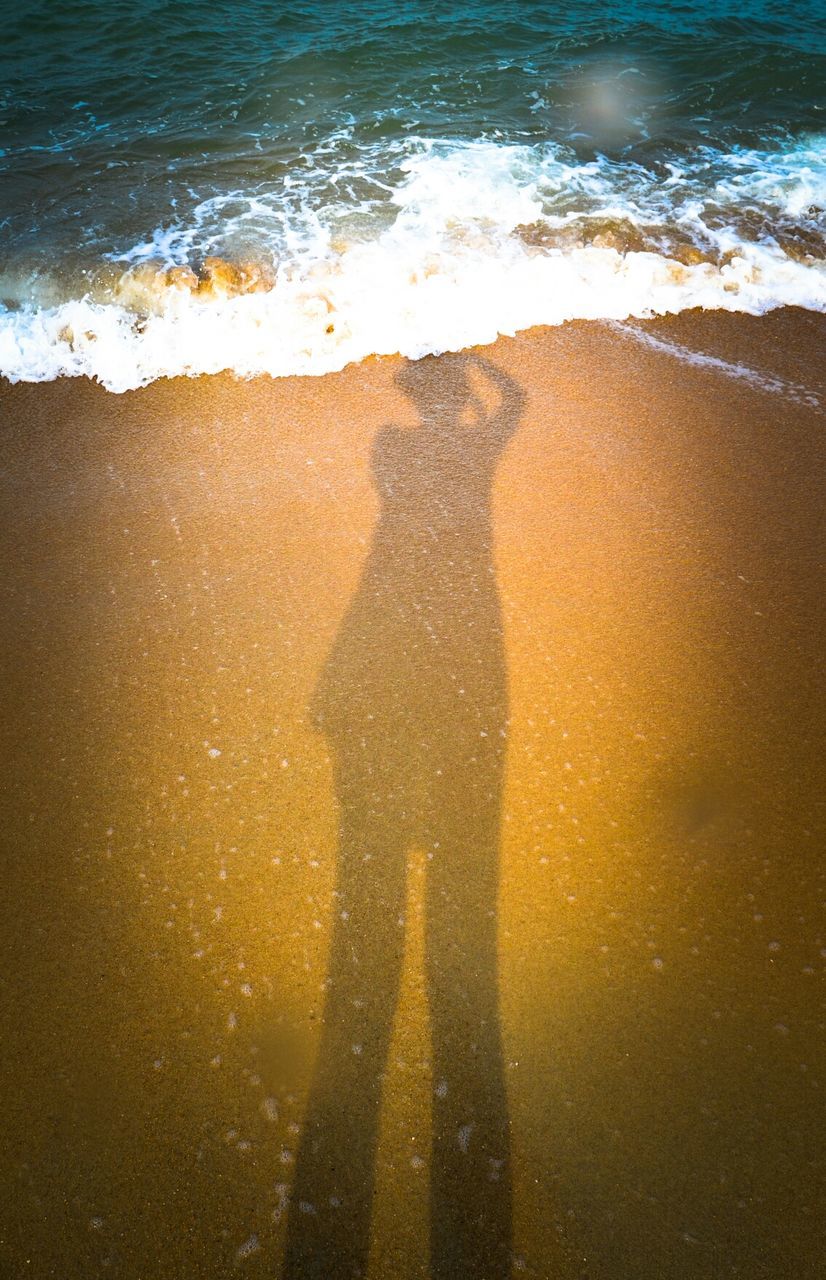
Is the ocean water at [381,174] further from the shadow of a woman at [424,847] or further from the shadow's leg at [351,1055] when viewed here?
the shadow's leg at [351,1055]

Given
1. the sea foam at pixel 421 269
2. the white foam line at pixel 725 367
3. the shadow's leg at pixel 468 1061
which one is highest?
the sea foam at pixel 421 269

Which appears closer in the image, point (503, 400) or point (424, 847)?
point (424, 847)

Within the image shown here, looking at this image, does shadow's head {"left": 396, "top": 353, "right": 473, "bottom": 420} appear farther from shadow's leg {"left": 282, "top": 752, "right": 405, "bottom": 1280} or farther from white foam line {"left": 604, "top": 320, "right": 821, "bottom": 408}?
shadow's leg {"left": 282, "top": 752, "right": 405, "bottom": 1280}

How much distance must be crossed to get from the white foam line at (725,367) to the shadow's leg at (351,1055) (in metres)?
4.59

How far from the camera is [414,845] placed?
2.94 metres

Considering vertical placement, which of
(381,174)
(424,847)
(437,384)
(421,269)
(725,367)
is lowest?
(424,847)

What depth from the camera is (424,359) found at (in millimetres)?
5520

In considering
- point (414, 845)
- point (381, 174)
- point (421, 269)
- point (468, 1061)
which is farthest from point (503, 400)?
point (381, 174)

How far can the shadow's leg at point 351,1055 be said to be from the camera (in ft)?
7.02

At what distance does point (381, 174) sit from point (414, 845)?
329 inches

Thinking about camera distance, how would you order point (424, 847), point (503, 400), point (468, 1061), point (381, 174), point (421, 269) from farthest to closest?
point (381, 174)
point (421, 269)
point (503, 400)
point (424, 847)
point (468, 1061)

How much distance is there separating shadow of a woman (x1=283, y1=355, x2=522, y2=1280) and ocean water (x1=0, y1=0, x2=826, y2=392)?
216 cm

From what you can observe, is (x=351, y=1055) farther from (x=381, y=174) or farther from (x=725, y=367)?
(x=381, y=174)

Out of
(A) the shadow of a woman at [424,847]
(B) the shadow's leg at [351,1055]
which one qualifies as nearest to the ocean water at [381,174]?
(A) the shadow of a woman at [424,847]
